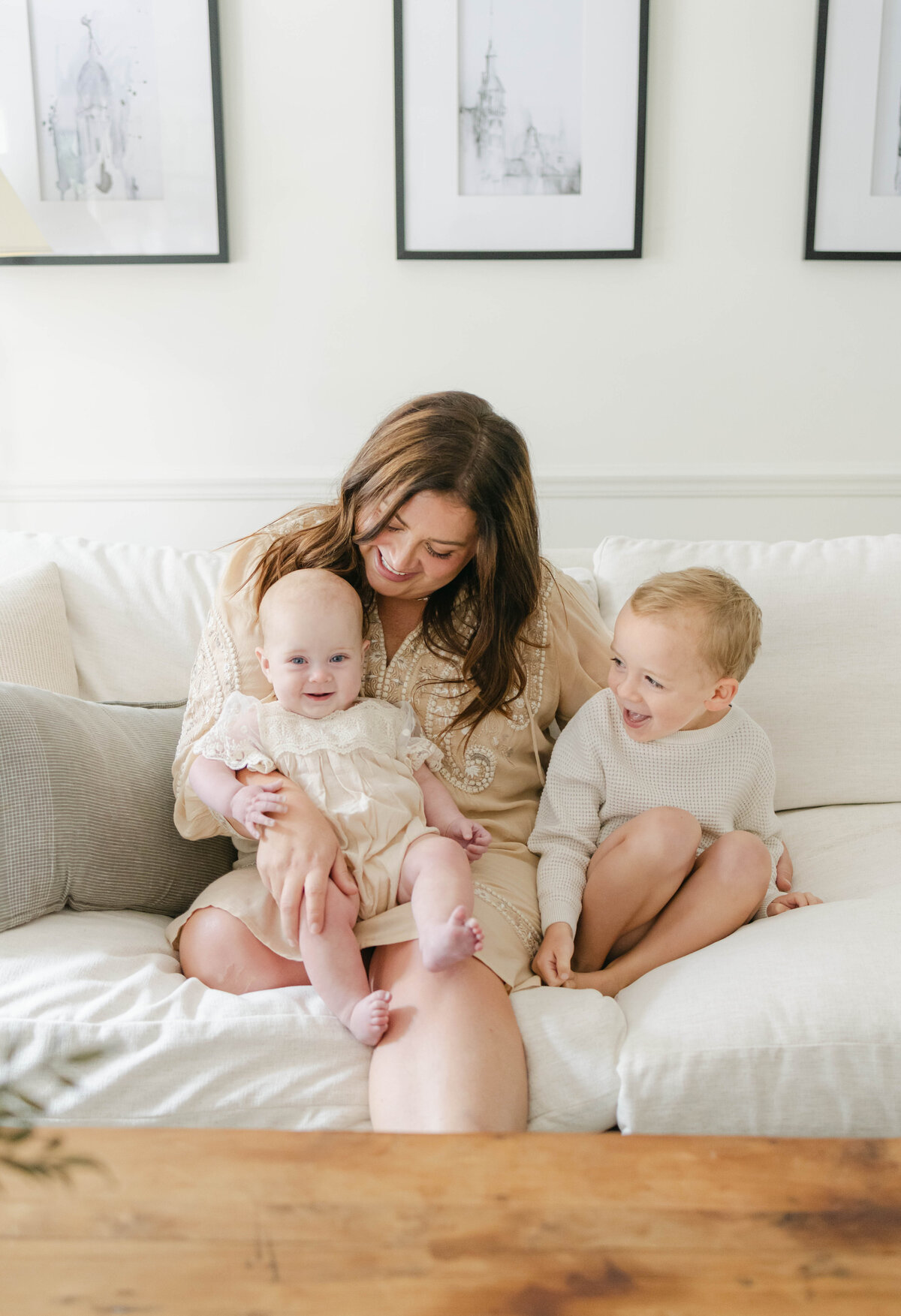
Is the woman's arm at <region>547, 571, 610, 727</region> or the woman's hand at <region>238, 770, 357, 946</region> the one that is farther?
the woman's arm at <region>547, 571, 610, 727</region>

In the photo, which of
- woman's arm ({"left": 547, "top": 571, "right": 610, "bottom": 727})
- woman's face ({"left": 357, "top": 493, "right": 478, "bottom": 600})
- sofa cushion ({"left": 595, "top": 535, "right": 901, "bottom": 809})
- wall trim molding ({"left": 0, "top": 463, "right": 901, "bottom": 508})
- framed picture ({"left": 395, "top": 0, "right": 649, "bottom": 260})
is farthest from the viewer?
wall trim molding ({"left": 0, "top": 463, "right": 901, "bottom": 508})

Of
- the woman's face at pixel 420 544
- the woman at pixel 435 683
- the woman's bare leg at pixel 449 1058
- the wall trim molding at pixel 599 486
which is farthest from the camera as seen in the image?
the wall trim molding at pixel 599 486

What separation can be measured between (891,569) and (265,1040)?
1.36 meters

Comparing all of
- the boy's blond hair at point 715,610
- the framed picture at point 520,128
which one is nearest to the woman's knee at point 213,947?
the boy's blond hair at point 715,610

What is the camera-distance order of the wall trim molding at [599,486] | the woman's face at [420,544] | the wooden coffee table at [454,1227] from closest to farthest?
the wooden coffee table at [454,1227] → the woman's face at [420,544] → the wall trim molding at [599,486]

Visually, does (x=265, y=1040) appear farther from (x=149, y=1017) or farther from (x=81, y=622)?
(x=81, y=622)

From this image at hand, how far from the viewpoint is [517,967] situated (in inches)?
47.8

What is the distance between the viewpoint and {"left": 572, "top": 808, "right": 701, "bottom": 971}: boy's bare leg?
1.29 m

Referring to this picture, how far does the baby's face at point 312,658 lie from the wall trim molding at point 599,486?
3.82 feet

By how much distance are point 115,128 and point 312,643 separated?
1.64 m

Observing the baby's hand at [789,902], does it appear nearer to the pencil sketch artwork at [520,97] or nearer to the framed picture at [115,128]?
the pencil sketch artwork at [520,97]

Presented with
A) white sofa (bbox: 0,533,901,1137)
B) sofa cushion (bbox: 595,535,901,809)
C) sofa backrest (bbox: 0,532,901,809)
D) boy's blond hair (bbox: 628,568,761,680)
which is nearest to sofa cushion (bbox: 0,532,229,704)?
sofa backrest (bbox: 0,532,901,809)

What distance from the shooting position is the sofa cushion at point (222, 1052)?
1.04 meters

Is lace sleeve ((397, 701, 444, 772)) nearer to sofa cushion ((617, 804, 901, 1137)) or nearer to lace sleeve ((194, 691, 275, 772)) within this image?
lace sleeve ((194, 691, 275, 772))
